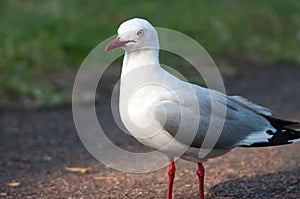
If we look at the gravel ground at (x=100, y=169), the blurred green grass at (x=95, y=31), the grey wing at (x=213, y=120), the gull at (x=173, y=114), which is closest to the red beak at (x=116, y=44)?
the gull at (x=173, y=114)

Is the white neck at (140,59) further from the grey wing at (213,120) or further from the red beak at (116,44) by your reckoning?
the grey wing at (213,120)

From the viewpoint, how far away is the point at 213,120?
456 centimetres

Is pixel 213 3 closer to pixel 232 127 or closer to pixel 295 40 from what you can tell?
pixel 295 40

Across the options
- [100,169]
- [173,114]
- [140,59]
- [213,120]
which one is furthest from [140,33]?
[100,169]

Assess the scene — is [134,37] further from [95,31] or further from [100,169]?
[95,31]

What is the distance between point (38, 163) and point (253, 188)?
2.19 meters

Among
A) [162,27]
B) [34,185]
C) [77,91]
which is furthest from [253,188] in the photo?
[162,27]

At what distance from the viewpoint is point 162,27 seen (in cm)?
1173

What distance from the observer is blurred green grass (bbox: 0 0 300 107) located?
9023 millimetres

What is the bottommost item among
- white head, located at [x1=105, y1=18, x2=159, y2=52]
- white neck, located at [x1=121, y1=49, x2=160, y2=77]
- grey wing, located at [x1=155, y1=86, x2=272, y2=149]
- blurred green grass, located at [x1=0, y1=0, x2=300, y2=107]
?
grey wing, located at [x1=155, y1=86, x2=272, y2=149]

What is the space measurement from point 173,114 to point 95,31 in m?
6.64

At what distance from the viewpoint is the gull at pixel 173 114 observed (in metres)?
4.35

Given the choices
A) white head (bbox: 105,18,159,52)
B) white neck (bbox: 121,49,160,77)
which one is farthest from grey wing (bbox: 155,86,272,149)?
white head (bbox: 105,18,159,52)

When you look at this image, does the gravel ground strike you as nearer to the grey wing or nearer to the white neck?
the grey wing
